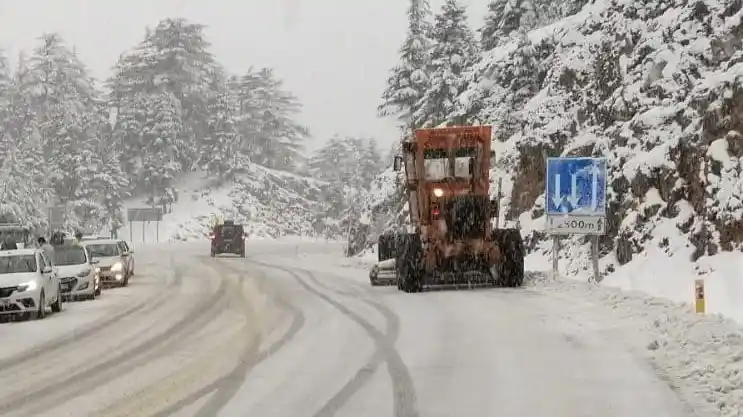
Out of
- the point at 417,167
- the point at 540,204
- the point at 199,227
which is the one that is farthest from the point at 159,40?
the point at 417,167

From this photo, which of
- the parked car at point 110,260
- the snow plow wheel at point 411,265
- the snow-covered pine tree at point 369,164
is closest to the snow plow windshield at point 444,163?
the snow plow wheel at point 411,265

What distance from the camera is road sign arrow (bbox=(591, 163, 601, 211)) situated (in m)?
23.2

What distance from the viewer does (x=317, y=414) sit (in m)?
9.38

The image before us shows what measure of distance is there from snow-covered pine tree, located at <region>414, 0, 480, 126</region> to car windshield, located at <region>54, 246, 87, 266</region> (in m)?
25.6

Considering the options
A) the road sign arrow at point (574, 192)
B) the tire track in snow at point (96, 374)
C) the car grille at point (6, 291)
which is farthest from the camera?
the road sign arrow at point (574, 192)

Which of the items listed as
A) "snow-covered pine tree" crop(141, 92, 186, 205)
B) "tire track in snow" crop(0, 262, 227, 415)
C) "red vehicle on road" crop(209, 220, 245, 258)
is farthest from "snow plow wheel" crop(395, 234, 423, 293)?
"snow-covered pine tree" crop(141, 92, 186, 205)

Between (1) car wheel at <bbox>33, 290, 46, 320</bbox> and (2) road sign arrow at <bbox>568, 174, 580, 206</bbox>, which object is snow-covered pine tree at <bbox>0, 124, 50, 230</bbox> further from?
(2) road sign arrow at <bbox>568, 174, 580, 206</bbox>

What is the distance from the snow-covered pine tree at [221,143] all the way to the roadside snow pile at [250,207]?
1.51 m

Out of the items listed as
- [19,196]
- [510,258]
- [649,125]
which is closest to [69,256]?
[510,258]

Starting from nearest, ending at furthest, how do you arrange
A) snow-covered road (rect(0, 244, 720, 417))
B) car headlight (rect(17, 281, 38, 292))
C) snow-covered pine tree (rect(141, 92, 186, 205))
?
snow-covered road (rect(0, 244, 720, 417)), car headlight (rect(17, 281, 38, 292)), snow-covered pine tree (rect(141, 92, 186, 205))

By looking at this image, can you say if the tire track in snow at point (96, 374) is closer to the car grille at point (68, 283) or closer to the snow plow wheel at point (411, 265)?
the snow plow wheel at point (411, 265)

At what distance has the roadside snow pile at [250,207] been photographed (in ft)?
285

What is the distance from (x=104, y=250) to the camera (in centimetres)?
3219

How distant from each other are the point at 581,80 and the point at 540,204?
484cm
